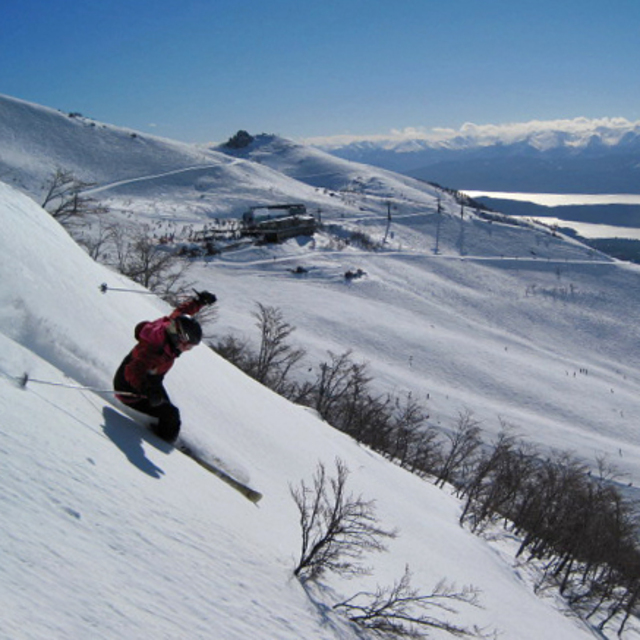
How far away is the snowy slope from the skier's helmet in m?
1.29

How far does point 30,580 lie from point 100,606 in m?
0.53

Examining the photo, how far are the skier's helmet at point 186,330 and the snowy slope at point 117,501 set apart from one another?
4.22 feet

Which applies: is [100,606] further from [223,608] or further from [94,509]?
[223,608]

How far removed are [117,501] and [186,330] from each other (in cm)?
224

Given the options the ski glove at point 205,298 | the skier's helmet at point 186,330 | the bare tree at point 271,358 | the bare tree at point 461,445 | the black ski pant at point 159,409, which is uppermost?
the ski glove at point 205,298

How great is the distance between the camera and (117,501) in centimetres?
453

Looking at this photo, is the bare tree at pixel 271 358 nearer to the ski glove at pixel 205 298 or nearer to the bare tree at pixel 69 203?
the bare tree at pixel 69 203

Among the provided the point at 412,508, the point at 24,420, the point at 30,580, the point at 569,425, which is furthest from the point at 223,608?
the point at 569,425

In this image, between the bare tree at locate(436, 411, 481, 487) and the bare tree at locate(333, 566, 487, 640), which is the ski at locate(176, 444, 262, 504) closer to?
the bare tree at locate(333, 566, 487, 640)

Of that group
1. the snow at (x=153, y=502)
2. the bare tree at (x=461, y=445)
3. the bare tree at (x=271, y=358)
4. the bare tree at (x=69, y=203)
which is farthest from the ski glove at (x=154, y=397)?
the bare tree at (x=461, y=445)

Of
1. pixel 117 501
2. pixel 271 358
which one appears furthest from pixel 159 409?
pixel 271 358

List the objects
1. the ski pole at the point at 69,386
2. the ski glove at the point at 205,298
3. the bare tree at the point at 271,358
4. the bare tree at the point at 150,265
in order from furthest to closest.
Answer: the bare tree at the point at 271,358
the bare tree at the point at 150,265
the ski glove at the point at 205,298
the ski pole at the point at 69,386

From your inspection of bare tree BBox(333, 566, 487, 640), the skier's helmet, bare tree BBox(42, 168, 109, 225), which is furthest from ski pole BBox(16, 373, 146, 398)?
bare tree BBox(42, 168, 109, 225)

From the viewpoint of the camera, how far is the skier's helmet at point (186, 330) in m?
6.10
